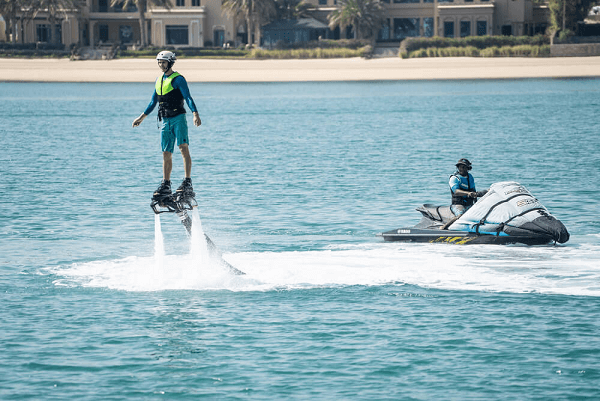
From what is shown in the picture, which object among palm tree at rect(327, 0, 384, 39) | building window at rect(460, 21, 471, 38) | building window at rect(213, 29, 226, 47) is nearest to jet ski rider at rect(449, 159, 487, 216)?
palm tree at rect(327, 0, 384, 39)

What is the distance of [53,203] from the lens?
33.8 meters

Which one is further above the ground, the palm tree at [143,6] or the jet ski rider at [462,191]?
the palm tree at [143,6]

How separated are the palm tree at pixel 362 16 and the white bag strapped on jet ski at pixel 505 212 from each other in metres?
93.6

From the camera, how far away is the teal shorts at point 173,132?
17172 mm

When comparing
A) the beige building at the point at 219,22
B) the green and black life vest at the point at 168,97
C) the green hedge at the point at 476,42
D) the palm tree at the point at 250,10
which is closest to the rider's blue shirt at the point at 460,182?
the green and black life vest at the point at 168,97

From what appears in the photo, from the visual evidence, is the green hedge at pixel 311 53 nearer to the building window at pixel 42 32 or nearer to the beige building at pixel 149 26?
the beige building at pixel 149 26

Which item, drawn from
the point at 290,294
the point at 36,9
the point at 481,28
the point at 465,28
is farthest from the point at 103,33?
the point at 290,294

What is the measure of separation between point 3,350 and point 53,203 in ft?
58.3

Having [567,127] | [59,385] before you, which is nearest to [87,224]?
[59,385]

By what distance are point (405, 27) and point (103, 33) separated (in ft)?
134

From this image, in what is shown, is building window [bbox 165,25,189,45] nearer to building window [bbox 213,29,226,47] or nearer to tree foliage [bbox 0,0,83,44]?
building window [bbox 213,29,226,47]

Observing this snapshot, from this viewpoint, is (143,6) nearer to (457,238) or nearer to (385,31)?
(385,31)

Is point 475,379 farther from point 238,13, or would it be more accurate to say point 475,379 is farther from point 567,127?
point 238,13

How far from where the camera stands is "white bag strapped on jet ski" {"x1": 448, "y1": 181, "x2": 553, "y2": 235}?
22.2 m
